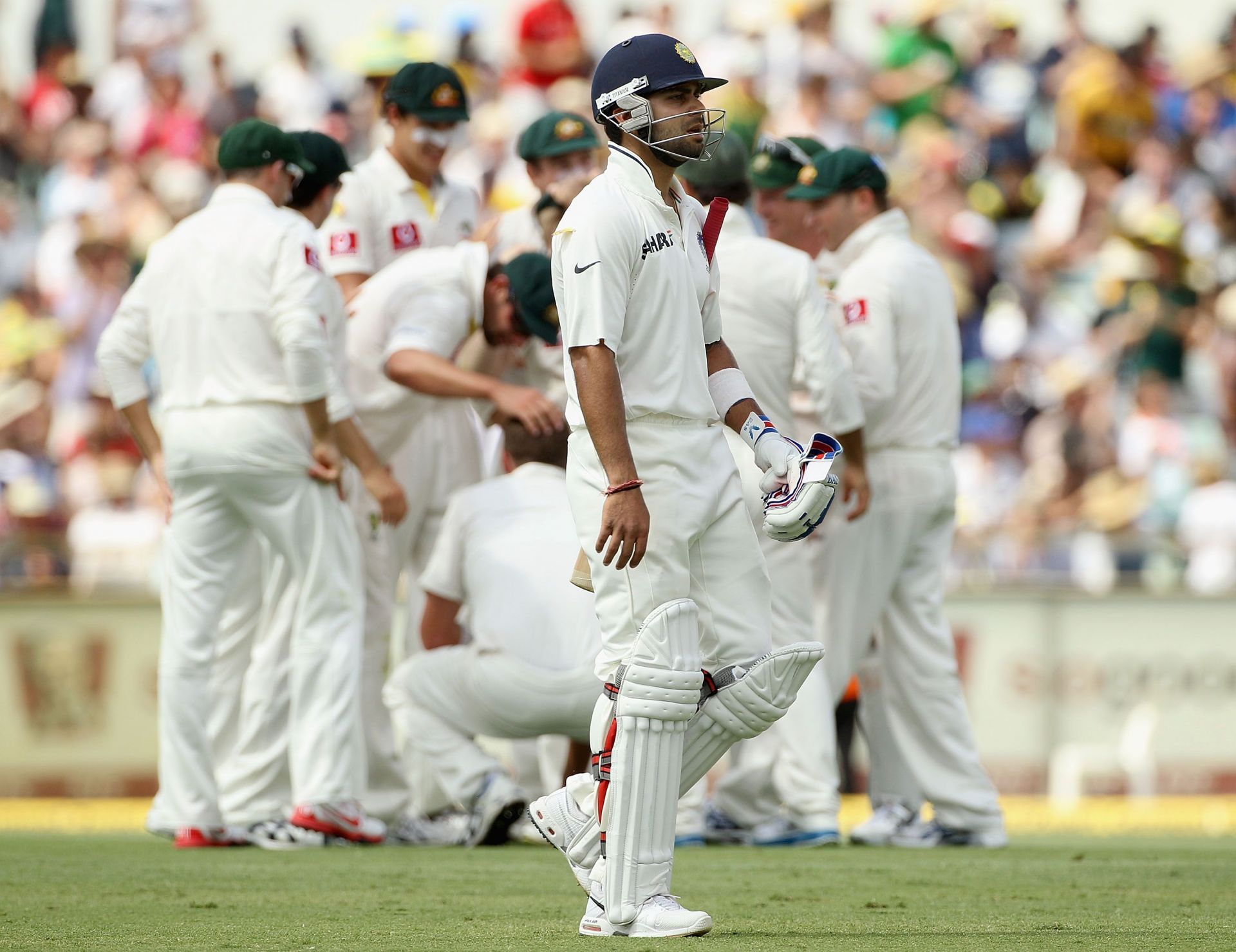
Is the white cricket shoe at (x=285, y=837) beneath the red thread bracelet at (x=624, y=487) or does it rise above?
beneath

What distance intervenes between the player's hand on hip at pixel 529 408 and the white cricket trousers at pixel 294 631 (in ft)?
2.46

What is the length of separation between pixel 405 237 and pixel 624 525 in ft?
14.5

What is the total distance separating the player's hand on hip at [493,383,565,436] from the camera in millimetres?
7766

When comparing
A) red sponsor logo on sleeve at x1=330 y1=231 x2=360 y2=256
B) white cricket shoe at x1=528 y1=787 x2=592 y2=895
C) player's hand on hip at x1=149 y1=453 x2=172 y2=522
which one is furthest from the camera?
red sponsor logo on sleeve at x1=330 y1=231 x2=360 y2=256

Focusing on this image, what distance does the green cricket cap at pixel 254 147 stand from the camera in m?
7.65

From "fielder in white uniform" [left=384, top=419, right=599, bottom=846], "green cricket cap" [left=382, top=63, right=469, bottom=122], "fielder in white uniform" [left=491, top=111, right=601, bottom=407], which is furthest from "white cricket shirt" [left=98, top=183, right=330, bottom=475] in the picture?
"green cricket cap" [left=382, top=63, right=469, bottom=122]

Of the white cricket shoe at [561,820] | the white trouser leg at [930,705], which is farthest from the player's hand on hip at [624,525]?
the white trouser leg at [930,705]

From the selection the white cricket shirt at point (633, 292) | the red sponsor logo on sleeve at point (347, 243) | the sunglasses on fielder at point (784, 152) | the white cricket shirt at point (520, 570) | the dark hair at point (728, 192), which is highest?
the sunglasses on fielder at point (784, 152)

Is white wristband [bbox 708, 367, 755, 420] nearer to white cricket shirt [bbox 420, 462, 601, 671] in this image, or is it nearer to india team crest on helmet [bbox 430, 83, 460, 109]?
white cricket shirt [bbox 420, 462, 601, 671]

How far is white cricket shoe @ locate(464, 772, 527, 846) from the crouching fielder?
2453 millimetres

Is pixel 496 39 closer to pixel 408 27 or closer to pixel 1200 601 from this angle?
pixel 408 27

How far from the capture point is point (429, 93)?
862 cm

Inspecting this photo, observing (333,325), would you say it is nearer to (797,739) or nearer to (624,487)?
(797,739)

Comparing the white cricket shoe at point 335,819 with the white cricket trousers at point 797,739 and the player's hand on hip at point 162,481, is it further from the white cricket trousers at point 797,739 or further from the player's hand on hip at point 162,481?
the white cricket trousers at point 797,739
